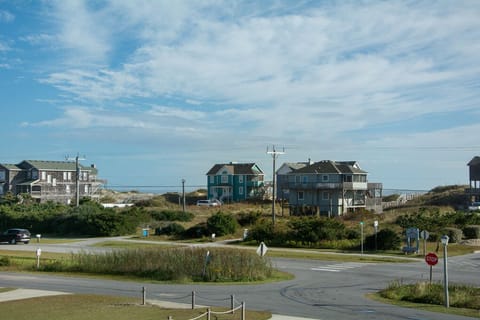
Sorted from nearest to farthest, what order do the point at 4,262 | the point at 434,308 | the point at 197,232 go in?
the point at 434,308, the point at 4,262, the point at 197,232

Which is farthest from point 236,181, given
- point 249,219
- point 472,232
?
point 472,232

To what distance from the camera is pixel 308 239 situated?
174ft

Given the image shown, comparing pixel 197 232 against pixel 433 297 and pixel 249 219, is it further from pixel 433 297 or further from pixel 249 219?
pixel 433 297

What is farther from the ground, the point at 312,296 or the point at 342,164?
the point at 342,164

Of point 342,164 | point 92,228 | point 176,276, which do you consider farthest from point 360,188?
point 176,276

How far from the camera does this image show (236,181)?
108 metres

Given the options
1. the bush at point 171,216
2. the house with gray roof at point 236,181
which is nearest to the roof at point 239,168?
the house with gray roof at point 236,181

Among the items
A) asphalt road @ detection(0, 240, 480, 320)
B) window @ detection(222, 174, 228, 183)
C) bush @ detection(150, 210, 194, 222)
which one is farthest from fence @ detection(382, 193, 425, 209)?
asphalt road @ detection(0, 240, 480, 320)

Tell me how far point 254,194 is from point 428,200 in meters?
28.9

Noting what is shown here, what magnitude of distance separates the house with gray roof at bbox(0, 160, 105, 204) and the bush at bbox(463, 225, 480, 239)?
2724 inches

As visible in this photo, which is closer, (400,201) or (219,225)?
(219,225)

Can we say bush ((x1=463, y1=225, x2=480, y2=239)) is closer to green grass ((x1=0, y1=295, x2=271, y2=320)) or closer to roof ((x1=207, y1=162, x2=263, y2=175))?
green grass ((x1=0, y1=295, x2=271, y2=320))

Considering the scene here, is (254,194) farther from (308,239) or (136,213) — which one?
(308,239)

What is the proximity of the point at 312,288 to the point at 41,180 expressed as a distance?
8426 centimetres
